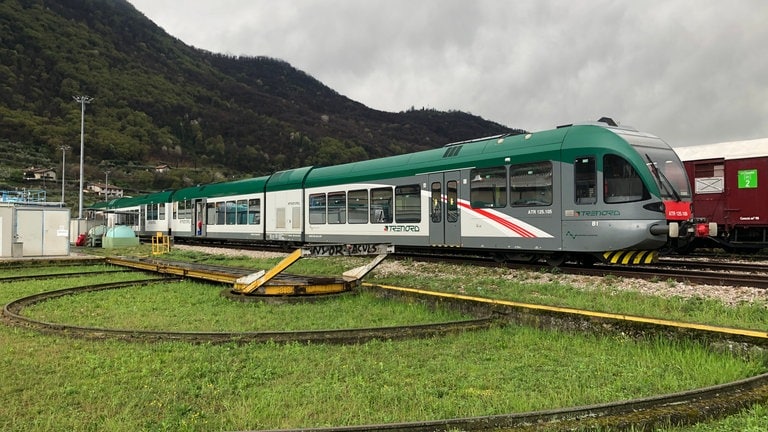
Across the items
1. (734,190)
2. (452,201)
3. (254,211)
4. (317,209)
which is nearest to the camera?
(452,201)

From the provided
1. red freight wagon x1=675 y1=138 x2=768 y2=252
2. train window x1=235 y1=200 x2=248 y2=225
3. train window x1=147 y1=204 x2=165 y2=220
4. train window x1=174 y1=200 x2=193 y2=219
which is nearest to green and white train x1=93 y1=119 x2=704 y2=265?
train window x1=235 y1=200 x2=248 y2=225

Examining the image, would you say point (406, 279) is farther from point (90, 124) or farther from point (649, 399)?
point (90, 124)

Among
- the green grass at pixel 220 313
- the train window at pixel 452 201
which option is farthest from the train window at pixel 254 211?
the green grass at pixel 220 313

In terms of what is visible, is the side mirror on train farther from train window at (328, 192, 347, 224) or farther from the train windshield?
train window at (328, 192, 347, 224)

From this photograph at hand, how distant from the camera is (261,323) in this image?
8.43 metres

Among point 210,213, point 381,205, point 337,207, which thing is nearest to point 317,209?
point 337,207

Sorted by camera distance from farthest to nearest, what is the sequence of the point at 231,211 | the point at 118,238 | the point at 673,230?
1. the point at 118,238
2. the point at 231,211
3. the point at 673,230

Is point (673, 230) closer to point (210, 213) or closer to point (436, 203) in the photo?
point (436, 203)

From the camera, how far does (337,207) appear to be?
20469 millimetres

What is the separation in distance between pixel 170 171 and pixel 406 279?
102 metres

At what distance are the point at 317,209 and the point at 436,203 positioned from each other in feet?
22.9

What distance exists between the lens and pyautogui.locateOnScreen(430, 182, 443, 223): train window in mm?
16141

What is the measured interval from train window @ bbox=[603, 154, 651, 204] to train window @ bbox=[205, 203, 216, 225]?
23.2 metres

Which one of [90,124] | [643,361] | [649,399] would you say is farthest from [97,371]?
[90,124]
